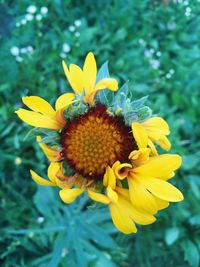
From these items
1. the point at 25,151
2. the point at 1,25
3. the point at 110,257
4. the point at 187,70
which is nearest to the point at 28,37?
the point at 1,25

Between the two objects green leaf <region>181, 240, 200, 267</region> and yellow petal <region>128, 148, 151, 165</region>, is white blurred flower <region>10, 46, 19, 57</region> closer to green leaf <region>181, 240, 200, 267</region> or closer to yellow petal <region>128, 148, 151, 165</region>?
green leaf <region>181, 240, 200, 267</region>

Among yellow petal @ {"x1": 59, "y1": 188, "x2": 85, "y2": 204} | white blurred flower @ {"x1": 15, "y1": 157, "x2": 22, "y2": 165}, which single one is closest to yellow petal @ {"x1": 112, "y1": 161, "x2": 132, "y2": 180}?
yellow petal @ {"x1": 59, "y1": 188, "x2": 85, "y2": 204}

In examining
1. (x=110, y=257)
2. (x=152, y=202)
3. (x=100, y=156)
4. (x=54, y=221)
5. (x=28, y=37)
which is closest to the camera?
(x=152, y=202)

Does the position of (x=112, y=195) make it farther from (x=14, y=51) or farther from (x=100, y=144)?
(x=14, y=51)

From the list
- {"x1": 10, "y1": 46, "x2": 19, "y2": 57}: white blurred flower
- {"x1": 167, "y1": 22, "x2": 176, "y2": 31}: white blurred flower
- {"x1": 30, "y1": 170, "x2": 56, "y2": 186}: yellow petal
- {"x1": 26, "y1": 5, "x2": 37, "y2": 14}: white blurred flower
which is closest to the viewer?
{"x1": 30, "y1": 170, "x2": 56, "y2": 186}: yellow petal

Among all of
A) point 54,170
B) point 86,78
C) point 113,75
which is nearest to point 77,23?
point 113,75

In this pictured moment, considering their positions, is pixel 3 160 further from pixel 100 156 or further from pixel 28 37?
pixel 100 156

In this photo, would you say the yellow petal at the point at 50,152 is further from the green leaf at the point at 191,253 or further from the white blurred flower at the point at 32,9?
the white blurred flower at the point at 32,9
